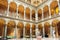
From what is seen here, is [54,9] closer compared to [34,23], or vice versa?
[54,9]

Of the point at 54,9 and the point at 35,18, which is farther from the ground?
the point at 54,9

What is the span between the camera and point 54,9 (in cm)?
1853

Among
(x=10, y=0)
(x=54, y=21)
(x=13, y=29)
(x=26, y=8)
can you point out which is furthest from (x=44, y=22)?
(x=10, y=0)

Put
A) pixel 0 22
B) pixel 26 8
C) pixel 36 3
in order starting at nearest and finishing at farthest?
pixel 0 22 < pixel 26 8 < pixel 36 3

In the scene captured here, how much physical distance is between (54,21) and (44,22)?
2.50 m

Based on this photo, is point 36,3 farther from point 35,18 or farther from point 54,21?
point 54,21

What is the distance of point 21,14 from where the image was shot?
20000 mm

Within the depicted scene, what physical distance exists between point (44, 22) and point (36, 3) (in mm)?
5679

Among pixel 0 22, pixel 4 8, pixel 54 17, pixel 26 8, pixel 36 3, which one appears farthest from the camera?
pixel 36 3

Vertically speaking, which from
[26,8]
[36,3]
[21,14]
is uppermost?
[36,3]

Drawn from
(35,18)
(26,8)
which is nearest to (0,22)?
(26,8)

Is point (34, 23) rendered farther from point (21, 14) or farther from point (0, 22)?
point (0, 22)

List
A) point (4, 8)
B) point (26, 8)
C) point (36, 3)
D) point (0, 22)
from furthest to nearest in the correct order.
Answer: point (36, 3) < point (26, 8) < point (4, 8) < point (0, 22)

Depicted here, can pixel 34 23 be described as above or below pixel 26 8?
below
